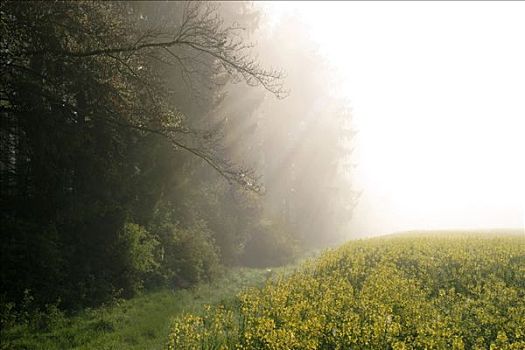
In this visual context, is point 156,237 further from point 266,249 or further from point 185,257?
point 266,249

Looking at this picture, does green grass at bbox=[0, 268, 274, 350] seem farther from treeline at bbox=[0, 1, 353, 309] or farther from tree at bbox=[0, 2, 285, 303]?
tree at bbox=[0, 2, 285, 303]

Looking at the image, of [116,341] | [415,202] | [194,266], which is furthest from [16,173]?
[415,202]

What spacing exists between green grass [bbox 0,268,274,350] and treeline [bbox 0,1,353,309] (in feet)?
3.66

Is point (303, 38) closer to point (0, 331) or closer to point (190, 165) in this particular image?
point (190, 165)

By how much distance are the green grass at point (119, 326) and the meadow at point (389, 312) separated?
1949 mm

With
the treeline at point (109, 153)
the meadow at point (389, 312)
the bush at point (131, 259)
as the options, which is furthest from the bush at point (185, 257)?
the meadow at point (389, 312)

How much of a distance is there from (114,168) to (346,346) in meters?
11.3

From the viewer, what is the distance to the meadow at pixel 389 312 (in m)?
7.68

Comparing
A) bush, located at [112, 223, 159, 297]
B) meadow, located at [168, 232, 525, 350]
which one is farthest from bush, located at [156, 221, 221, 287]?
meadow, located at [168, 232, 525, 350]

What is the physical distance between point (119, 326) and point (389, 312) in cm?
805

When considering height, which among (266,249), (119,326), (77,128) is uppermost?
(77,128)

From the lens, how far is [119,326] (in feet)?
42.5

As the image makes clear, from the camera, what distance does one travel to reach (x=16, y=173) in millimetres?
15023

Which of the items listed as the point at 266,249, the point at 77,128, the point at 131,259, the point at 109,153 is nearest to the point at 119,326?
the point at 131,259
